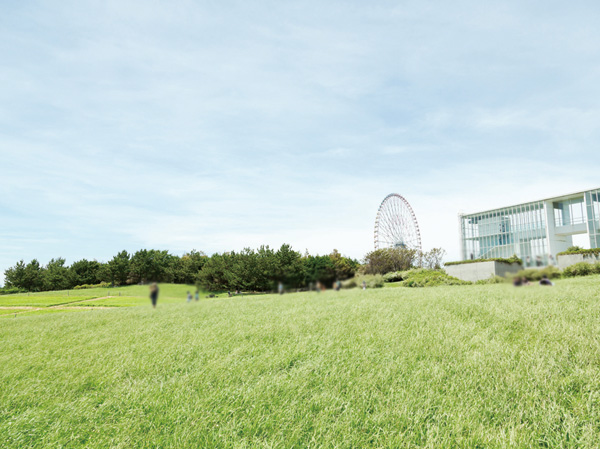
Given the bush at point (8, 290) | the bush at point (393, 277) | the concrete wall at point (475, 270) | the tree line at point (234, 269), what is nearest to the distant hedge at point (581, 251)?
the concrete wall at point (475, 270)

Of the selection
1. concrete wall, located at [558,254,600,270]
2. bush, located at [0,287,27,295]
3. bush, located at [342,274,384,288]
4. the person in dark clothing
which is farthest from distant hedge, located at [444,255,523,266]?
bush, located at [0,287,27,295]

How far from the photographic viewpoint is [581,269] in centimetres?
547

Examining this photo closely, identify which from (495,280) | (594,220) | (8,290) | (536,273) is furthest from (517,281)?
(8,290)

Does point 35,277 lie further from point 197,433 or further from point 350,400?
point 350,400

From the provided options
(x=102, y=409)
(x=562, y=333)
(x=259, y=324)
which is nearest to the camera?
(x=102, y=409)

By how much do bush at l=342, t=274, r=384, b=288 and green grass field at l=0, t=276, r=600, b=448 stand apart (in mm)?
1399

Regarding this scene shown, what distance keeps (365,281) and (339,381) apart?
1.61 metres

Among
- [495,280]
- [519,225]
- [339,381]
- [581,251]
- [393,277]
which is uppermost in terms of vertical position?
[519,225]

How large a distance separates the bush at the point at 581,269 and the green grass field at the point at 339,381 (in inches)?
15.4

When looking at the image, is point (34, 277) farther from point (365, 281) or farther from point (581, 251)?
point (581, 251)

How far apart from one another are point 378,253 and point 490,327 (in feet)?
9.79

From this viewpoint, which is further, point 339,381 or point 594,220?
point 594,220

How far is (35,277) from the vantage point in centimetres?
1467

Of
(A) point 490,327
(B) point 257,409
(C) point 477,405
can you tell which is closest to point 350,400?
(B) point 257,409
